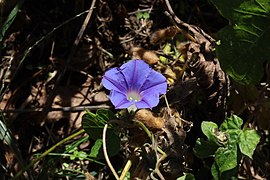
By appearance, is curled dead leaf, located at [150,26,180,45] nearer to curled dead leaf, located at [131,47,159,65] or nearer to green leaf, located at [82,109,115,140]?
curled dead leaf, located at [131,47,159,65]

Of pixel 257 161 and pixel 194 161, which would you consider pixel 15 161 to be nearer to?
pixel 194 161

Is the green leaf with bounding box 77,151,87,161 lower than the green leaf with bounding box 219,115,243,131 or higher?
lower

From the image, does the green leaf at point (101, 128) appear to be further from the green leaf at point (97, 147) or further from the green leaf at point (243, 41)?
the green leaf at point (243, 41)

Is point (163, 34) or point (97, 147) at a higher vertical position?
point (163, 34)

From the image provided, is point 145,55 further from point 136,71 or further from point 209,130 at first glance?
point 209,130

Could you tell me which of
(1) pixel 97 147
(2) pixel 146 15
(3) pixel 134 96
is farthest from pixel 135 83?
(2) pixel 146 15

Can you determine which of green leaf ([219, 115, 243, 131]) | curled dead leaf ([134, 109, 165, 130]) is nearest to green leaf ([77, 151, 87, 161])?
Answer: curled dead leaf ([134, 109, 165, 130])

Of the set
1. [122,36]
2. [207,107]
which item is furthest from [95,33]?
[207,107]
